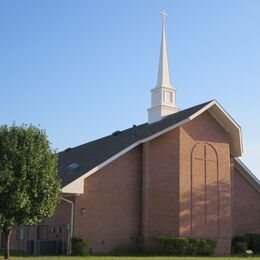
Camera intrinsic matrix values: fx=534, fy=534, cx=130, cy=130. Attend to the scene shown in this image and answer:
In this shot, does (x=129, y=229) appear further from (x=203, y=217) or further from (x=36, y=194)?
(x=36, y=194)

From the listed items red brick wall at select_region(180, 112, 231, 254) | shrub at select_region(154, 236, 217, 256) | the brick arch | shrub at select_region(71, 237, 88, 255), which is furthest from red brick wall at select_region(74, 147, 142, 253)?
the brick arch

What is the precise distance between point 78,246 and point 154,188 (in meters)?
5.80

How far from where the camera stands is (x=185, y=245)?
2984 cm

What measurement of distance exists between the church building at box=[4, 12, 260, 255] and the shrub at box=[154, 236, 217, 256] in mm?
1120

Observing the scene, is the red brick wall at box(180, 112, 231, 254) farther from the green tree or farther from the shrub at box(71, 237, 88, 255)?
the green tree

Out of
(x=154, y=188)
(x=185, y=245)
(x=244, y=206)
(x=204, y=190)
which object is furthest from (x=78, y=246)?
(x=244, y=206)

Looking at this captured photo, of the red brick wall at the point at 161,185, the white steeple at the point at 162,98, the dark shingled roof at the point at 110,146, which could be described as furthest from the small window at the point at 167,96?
the red brick wall at the point at 161,185

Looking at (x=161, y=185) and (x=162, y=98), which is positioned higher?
(x=162, y=98)

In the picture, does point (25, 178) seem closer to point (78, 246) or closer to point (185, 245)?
point (78, 246)

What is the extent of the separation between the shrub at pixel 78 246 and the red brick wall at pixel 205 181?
592cm

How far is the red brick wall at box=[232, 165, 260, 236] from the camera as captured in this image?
37.2 m

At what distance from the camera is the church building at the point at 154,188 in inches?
1200

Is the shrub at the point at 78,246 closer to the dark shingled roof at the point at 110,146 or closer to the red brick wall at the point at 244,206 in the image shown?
the dark shingled roof at the point at 110,146

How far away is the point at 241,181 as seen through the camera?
Answer: 38062 mm
